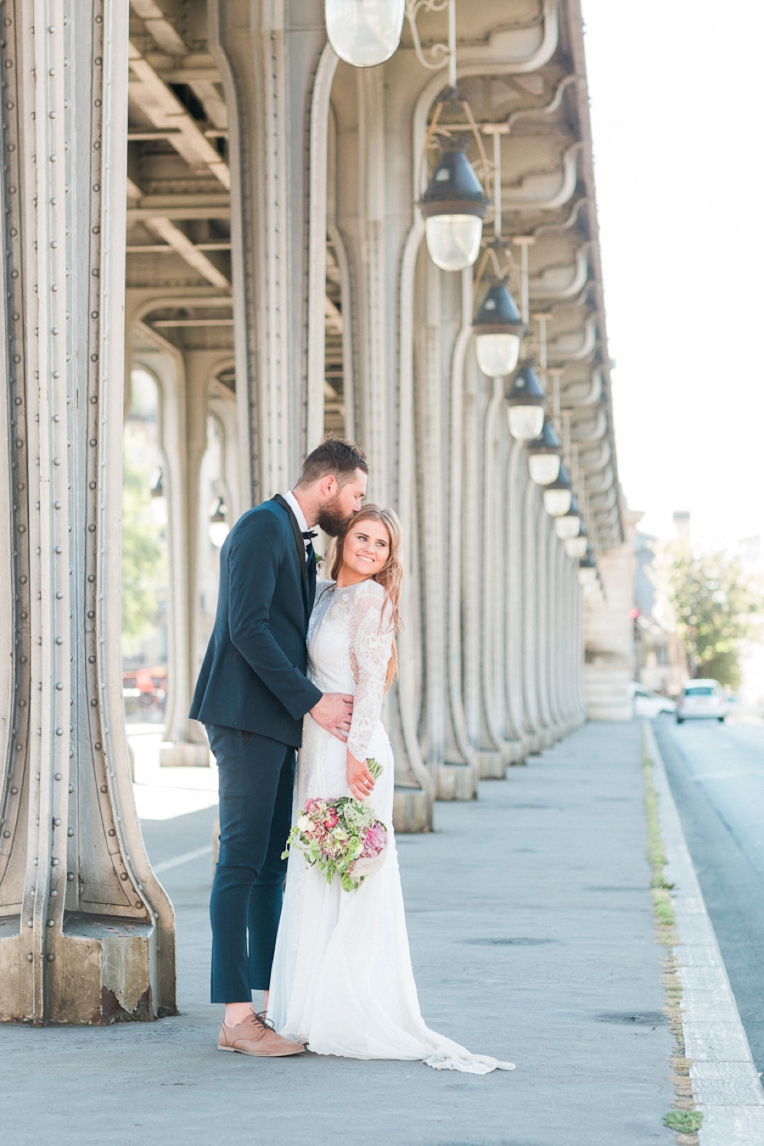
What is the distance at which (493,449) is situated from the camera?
81.3ft

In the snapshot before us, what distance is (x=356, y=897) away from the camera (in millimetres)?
5602

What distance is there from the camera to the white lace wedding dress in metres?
5.51

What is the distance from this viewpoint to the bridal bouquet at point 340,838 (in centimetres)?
556

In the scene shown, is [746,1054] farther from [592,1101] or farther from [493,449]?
[493,449]

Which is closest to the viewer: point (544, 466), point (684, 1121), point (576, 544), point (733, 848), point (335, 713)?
point (684, 1121)

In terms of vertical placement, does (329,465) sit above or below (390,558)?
above

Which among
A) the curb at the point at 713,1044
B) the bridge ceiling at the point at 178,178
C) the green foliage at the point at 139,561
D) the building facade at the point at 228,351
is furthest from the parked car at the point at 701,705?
the curb at the point at 713,1044

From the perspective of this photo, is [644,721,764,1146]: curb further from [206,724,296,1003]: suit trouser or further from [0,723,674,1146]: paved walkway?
[206,724,296,1003]: suit trouser

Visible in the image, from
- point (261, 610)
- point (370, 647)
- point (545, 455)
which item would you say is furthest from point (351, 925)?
point (545, 455)

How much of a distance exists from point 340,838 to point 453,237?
7033 millimetres

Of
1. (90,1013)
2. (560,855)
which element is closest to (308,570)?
(90,1013)

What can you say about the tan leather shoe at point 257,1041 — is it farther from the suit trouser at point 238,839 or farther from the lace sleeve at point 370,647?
the lace sleeve at point 370,647

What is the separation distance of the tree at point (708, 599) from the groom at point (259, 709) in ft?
329

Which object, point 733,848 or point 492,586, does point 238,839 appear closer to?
point 733,848
